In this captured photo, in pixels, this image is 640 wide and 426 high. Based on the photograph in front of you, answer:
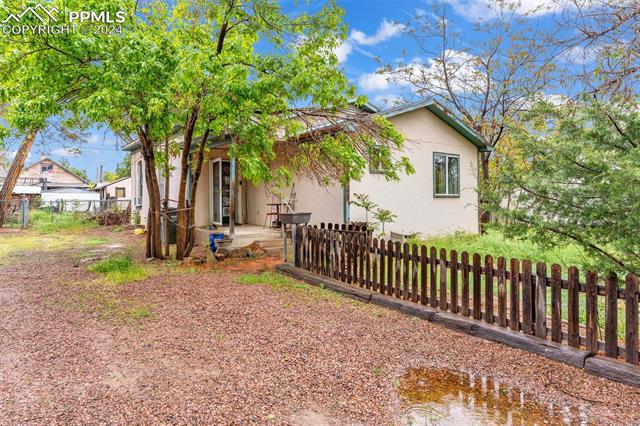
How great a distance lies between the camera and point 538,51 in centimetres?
518

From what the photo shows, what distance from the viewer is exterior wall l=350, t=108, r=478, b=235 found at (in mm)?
10586

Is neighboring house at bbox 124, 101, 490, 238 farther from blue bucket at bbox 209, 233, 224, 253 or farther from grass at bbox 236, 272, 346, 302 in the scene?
grass at bbox 236, 272, 346, 302

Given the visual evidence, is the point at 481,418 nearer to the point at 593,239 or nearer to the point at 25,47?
the point at 593,239

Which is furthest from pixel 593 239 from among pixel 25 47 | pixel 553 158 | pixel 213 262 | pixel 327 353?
pixel 25 47

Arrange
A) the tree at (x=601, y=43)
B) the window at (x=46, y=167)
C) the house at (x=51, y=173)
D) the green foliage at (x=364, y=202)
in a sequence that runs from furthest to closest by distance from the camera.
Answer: the window at (x=46, y=167) → the house at (x=51, y=173) → the green foliage at (x=364, y=202) → the tree at (x=601, y=43)

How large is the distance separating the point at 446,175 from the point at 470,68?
20.5 ft

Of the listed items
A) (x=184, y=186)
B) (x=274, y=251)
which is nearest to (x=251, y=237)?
(x=274, y=251)

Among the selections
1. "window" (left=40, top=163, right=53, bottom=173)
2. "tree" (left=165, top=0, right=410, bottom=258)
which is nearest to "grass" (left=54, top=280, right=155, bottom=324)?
"tree" (left=165, top=0, right=410, bottom=258)

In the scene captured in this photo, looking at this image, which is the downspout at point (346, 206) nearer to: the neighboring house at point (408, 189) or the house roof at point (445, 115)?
the neighboring house at point (408, 189)

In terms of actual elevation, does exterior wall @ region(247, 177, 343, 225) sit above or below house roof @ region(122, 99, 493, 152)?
below

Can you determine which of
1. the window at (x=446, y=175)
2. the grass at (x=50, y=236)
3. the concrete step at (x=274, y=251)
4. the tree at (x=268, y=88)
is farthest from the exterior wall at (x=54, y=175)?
the window at (x=446, y=175)

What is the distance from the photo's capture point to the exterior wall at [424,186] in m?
10.6

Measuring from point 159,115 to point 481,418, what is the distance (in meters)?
5.97

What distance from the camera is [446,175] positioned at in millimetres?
12320
